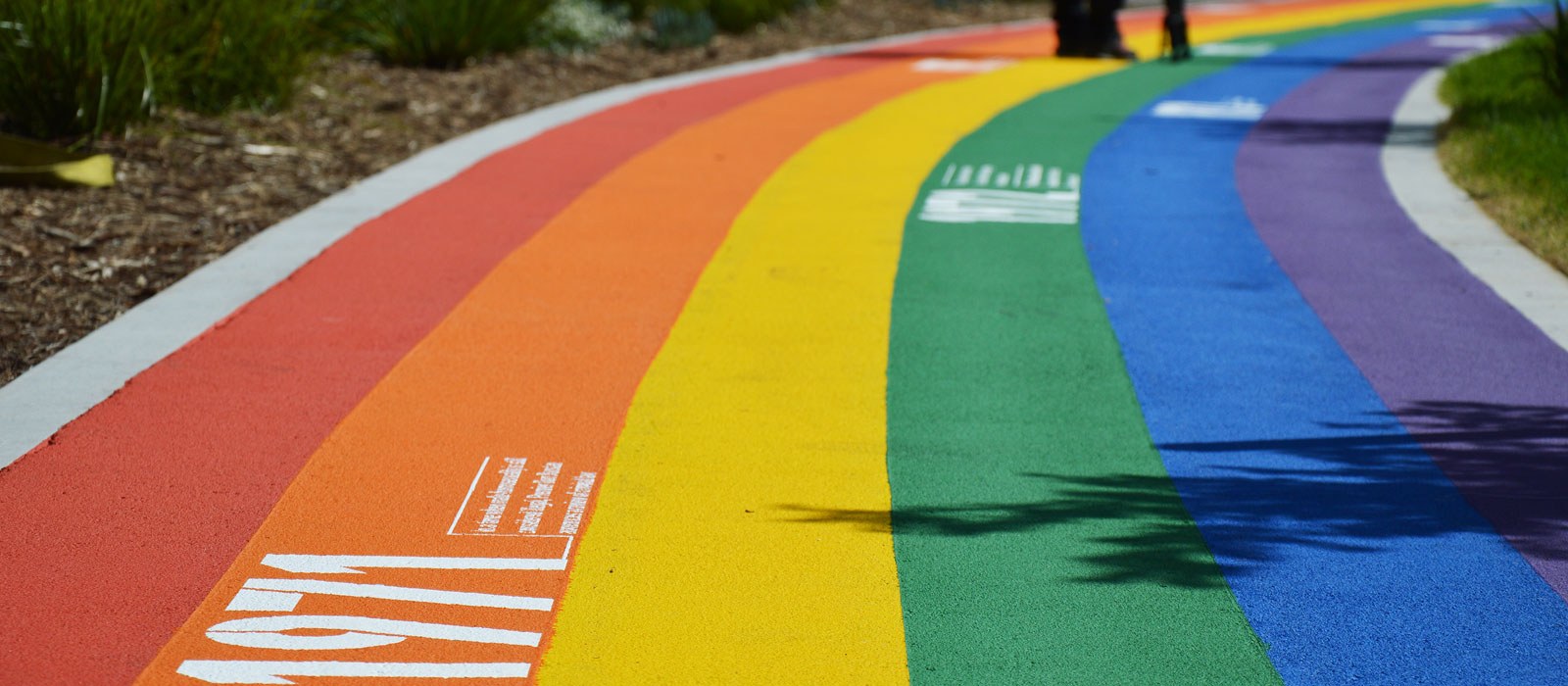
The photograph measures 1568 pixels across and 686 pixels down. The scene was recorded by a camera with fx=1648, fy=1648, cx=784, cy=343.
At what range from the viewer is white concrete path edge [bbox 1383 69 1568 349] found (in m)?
8.45

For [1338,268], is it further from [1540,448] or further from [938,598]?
[938,598]

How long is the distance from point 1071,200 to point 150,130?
242 inches

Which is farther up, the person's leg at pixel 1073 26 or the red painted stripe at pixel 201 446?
the red painted stripe at pixel 201 446

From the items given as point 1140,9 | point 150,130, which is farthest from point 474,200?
point 1140,9

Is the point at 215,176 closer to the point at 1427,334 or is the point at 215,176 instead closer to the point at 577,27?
the point at 1427,334

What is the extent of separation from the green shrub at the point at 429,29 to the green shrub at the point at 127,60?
2832 mm

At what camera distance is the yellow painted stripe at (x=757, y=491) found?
4.64 m

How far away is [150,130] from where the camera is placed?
10945mm

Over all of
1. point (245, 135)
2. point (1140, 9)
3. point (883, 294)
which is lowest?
point (1140, 9)

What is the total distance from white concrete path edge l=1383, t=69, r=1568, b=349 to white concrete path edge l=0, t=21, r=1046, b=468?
20.9 ft

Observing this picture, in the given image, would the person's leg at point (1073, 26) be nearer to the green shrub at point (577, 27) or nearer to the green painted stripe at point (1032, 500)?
the green shrub at point (577, 27)

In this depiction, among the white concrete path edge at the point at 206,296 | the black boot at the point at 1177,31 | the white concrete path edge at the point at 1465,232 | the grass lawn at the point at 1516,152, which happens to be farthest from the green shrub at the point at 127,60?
the black boot at the point at 1177,31

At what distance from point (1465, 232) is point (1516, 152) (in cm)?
176

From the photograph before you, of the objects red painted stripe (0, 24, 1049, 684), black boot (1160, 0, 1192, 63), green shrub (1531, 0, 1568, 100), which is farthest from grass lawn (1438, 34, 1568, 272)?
red painted stripe (0, 24, 1049, 684)
